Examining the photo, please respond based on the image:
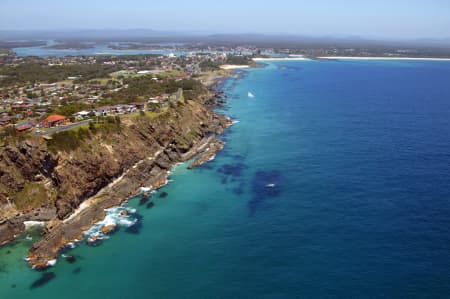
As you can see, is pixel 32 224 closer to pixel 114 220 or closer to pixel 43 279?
pixel 114 220

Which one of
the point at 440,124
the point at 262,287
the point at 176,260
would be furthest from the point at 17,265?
the point at 440,124

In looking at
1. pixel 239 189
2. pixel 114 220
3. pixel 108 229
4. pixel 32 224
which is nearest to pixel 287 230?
pixel 239 189

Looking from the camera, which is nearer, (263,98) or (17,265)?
(17,265)

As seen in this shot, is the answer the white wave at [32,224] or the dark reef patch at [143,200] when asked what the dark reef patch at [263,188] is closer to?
the dark reef patch at [143,200]

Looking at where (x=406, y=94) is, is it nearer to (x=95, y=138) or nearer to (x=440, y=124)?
(x=440, y=124)

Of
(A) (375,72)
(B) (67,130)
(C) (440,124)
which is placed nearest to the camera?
(B) (67,130)

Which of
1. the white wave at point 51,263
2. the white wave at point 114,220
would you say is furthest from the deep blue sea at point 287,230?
the white wave at point 114,220

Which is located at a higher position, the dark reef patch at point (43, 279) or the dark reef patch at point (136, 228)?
the dark reef patch at point (136, 228)
